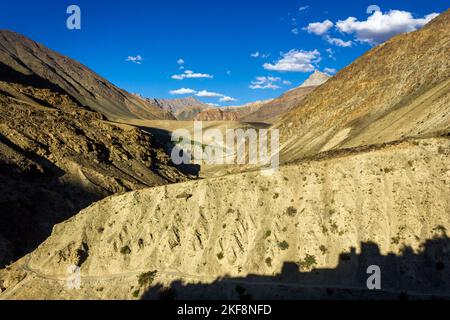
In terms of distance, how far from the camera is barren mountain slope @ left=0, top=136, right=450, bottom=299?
116ft

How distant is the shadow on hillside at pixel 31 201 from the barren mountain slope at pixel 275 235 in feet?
61.2

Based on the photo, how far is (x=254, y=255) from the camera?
129 ft

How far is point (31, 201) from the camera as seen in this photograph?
72.8 m

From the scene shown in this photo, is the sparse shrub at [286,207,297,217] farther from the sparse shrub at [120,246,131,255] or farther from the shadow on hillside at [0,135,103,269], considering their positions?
the shadow on hillside at [0,135,103,269]

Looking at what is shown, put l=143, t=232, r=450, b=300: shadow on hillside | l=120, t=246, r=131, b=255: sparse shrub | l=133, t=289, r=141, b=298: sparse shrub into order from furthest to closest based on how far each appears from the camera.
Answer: l=120, t=246, r=131, b=255: sparse shrub
l=133, t=289, r=141, b=298: sparse shrub
l=143, t=232, r=450, b=300: shadow on hillside

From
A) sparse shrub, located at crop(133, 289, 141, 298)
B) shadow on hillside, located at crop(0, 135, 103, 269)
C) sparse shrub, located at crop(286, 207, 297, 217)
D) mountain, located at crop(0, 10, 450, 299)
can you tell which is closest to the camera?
mountain, located at crop(0, 10, 450, 299)

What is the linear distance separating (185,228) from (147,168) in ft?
216

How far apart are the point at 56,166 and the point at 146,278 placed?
2160 inches

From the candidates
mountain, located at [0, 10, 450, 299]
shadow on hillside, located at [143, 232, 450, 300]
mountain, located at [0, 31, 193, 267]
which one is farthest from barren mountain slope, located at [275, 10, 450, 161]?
mountain, located at [0, 31, 193, 267]

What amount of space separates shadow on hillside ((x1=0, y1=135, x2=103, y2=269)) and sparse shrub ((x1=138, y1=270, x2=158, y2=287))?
28781 mm

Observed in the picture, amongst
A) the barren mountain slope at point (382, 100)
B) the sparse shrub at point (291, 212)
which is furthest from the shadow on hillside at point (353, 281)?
the barren mountain slope at point (382, 100)

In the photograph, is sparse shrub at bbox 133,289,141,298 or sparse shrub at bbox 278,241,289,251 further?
sparse shrub at bbox 133,289,141,298

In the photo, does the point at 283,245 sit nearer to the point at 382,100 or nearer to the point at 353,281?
the point at 353,281

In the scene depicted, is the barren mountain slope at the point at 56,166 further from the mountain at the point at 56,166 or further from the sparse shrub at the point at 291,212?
the sparse shrub at the point at 291,212
